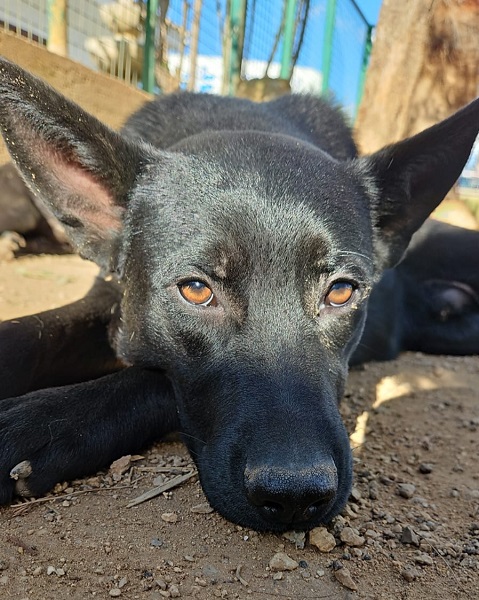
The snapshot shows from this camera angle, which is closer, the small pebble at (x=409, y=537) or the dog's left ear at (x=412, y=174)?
the small pebble at (x=409, y=537)

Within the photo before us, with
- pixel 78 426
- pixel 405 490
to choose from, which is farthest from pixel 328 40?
pixel 78 426

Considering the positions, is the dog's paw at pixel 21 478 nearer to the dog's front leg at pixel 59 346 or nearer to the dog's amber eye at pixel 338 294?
the dog's front leg at pixel 59 346

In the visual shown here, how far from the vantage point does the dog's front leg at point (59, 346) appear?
2332 millimetres

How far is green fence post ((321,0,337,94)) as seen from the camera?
33.9 ft

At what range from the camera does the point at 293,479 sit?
1.43m

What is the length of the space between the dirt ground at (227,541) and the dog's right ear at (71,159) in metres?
0.91

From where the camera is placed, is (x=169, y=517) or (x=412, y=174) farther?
(x=412, y=174)

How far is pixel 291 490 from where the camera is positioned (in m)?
1.43

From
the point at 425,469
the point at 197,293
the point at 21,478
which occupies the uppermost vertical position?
the point at 197,293

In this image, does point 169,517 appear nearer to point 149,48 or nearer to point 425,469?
point 425,469

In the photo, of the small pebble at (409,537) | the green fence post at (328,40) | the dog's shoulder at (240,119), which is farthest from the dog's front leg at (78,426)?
A: the green fence post at (328,40)

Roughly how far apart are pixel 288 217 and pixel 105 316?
4.23 ft

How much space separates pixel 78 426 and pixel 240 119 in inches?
69.9

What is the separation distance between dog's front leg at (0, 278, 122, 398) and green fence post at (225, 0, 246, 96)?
6.06m
